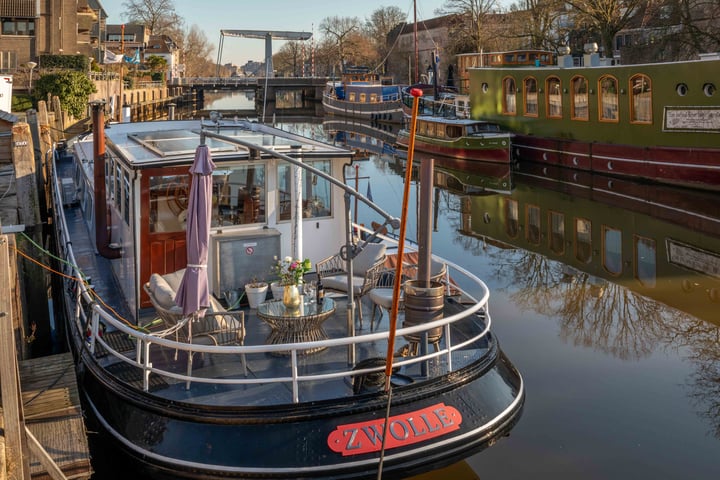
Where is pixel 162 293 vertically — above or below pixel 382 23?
below

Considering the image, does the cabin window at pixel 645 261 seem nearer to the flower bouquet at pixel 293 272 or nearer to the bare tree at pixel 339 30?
the flower bouquet at pixel 293 272

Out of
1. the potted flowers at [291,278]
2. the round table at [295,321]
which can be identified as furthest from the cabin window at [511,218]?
the round table at [295,321]

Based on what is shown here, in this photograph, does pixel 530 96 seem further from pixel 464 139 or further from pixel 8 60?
pixel 8 60

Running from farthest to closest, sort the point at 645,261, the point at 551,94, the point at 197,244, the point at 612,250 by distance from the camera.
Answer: the point at 551,94, the point at 612,250, the point at 645,261, the point at 197,244

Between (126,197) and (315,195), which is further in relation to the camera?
(315,195)

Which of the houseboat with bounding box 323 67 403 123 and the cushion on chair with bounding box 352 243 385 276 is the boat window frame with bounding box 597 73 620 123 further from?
the houseboat with bounding box 323 67 403 123

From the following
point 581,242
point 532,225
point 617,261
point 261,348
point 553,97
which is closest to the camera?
point 261,348

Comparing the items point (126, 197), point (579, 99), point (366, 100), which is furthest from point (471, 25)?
point (126, 197)

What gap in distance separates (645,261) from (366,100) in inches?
1865

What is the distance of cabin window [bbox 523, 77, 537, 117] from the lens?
111ft

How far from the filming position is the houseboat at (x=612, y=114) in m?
25.0

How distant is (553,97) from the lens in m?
32.6

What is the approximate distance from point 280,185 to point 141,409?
362 centimetres

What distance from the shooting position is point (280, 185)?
9.64 meters
